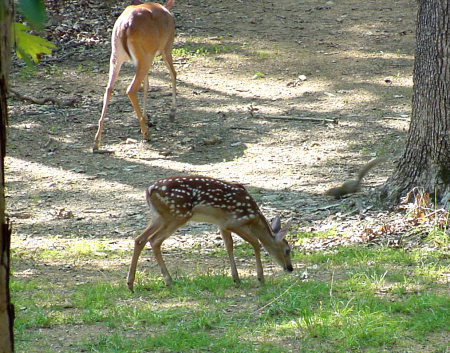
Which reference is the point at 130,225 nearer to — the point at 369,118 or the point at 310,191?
the point at 310,191

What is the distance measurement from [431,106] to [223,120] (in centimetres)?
510

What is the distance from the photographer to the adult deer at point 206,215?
19.6ft

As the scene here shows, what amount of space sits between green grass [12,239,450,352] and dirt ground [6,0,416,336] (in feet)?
2.35

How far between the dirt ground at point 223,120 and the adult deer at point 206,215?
57cm

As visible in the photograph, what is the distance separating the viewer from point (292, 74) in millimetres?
13258

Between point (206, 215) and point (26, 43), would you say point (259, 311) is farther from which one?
point (26, 43)

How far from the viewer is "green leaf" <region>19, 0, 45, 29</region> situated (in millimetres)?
1767

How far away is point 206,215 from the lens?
614cm

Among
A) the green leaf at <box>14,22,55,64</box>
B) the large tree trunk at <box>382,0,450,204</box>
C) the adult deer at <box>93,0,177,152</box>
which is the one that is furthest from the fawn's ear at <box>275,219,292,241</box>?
the adult deer at <box>93,0,177,152</box>

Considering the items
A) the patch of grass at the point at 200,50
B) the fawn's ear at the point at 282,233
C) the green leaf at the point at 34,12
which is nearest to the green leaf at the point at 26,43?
the green leaf at the point at 34,12

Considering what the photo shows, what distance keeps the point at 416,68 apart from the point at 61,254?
159 inches

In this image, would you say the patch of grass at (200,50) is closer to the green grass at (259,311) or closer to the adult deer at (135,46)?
the adult deer at (135,46)

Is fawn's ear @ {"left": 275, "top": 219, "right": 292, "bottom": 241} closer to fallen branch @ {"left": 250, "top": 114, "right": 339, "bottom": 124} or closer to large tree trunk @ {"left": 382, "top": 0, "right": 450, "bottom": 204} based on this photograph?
large tree trunk @ {"left": 382, "top": 0, "right": 450, "bottom": 204}

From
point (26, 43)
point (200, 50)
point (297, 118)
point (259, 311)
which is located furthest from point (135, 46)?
point (26, 43)
